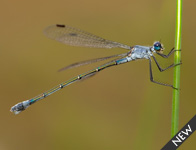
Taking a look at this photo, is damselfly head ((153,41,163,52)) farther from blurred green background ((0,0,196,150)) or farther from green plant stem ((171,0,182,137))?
blurred green background ((0,0,196,150))

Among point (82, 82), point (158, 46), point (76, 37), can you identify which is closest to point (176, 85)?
point (158, 46)

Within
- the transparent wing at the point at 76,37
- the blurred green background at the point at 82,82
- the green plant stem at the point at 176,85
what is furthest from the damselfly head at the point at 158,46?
the blurred green background at the point at 82,82

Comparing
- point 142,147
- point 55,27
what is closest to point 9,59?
point 55,27

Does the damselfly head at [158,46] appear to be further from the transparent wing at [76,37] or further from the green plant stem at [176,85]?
the green plant stem at [176,85]

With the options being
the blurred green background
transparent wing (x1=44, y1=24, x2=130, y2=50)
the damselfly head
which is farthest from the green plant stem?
the blurred green background

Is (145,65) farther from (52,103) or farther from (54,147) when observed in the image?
(54,147)

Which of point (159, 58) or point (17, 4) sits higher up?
point (17, 4)
